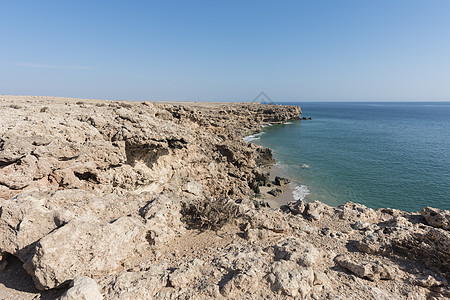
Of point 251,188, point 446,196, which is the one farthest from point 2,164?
point 446,196

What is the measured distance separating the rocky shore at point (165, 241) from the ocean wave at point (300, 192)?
1088cm

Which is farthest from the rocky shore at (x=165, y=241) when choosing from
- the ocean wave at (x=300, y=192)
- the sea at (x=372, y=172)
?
the sea at (x=372, y=172)

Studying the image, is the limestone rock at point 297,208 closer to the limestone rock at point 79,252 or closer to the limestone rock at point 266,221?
the limestone rock at point 266,221

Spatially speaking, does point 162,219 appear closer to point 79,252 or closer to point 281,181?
point 79,252

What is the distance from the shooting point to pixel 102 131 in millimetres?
9617

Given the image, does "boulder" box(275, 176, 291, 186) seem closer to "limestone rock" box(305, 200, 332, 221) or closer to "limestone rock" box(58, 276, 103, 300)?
Answer: "limestone rock" box(305, 200, 332, 221)

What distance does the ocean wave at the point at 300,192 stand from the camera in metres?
19.4

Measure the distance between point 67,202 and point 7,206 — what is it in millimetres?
1237

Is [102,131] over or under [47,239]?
over

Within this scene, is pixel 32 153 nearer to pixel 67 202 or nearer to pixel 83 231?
pixel 67 202

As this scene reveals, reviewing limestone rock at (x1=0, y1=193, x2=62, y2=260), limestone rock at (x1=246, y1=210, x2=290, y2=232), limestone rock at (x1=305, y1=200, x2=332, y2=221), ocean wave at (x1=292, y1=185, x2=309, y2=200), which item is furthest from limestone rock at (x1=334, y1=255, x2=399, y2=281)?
ocean wave at (x1=292, y1=185, x2=309, y2=200)

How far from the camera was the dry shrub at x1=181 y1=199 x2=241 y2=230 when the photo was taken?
5934 millimetres

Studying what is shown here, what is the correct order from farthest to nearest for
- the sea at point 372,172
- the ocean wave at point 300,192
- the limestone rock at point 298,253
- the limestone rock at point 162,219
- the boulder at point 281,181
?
the boulder at point 281,181 < the ocean wave at point 300,192 < the sea at point 372,172 < the limestone rock at point 162,219 < the limestone rock at point 298,253

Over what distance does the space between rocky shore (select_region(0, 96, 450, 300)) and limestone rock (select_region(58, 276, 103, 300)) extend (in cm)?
2
